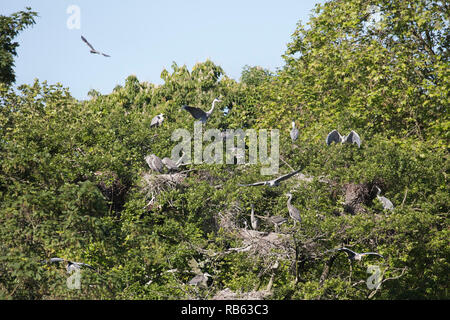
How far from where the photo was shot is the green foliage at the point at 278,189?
11.1m

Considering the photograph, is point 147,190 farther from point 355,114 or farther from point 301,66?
point 301,66

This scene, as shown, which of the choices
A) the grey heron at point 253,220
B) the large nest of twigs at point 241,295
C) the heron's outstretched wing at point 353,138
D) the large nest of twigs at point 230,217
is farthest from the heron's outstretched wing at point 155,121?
the large nest of twigs at point 241,295

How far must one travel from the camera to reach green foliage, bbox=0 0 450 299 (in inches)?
436

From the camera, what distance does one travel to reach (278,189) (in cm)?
1545

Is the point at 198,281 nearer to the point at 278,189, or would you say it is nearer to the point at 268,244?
the point at 268,244

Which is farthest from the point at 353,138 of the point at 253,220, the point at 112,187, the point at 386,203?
the point at 112,187

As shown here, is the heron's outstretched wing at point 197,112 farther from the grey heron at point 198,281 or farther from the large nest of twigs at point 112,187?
the grey heron at point 198,281

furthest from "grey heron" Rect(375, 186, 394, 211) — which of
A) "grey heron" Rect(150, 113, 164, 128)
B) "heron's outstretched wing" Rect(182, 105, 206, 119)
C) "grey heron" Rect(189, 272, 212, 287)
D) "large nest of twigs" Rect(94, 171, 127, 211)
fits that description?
"grey heron" Rect(150, 113, 164, 128)

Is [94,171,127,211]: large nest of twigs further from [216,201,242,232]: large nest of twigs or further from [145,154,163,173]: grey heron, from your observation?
[216,201,242,232]: large nest of twigs

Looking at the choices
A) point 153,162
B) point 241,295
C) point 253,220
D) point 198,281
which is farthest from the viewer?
point 153,162

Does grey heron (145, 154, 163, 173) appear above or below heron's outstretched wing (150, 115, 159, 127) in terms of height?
below

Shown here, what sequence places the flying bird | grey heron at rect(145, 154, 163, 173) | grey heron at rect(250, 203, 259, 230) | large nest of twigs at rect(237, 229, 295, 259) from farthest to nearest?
grey heron at rect(145, 154, 163, 173)
the flying bird
grey heron at rect(250, 203, 259, 230)
large nest of twigs at rect(237, 229, 295, 259)

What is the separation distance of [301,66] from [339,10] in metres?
2.96
